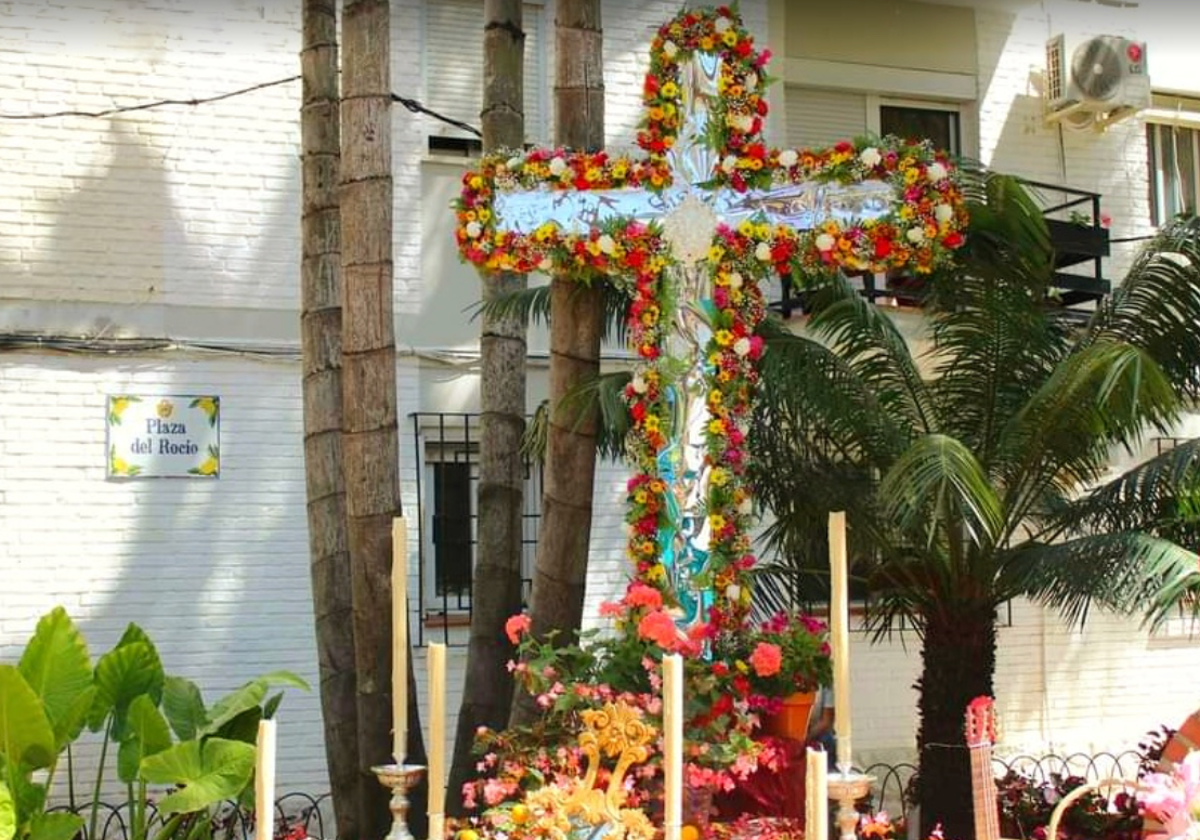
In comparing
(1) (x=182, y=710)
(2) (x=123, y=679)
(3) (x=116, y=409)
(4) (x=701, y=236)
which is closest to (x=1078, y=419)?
(4) (x=701, y=236)

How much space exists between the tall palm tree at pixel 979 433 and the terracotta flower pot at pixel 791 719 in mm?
1230

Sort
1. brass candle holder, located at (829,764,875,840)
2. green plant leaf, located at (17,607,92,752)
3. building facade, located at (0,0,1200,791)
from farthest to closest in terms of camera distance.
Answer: building facade, located at (0,0,1200,791) < green plant leaf, located at (17,607,92,752) < brass candle holder, located at (829,764,875,840)

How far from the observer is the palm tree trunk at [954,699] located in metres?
8.02

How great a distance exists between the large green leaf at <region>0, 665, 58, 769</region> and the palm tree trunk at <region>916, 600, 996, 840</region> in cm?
454

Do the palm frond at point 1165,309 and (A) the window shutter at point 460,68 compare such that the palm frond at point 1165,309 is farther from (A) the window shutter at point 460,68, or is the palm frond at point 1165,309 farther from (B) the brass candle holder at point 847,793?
(A) the window shutter at point 460,68

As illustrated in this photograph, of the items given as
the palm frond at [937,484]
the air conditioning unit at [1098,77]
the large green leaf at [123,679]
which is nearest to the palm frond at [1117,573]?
the palm frond at [937,484]

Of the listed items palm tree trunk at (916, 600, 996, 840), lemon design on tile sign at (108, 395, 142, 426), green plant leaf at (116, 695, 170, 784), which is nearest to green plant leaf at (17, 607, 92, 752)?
green plant leaf at (116, 695, 170, 784)

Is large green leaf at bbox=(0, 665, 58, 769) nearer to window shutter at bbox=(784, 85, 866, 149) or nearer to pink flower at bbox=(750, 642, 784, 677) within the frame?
pink flower at bbox=(750, 642, 784, 677)

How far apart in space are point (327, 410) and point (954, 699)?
→ 3679 millimetres

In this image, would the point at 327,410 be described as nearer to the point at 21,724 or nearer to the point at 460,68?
the point at 21,724

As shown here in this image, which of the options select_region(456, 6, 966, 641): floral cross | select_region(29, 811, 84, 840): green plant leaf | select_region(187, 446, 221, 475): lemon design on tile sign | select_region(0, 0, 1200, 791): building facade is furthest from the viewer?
select_region(187, 446, 221, 475): lemon design on tile sign

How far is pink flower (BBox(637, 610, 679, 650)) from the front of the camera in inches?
230

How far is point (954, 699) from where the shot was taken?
8086mm

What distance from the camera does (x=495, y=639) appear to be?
7.47 m
